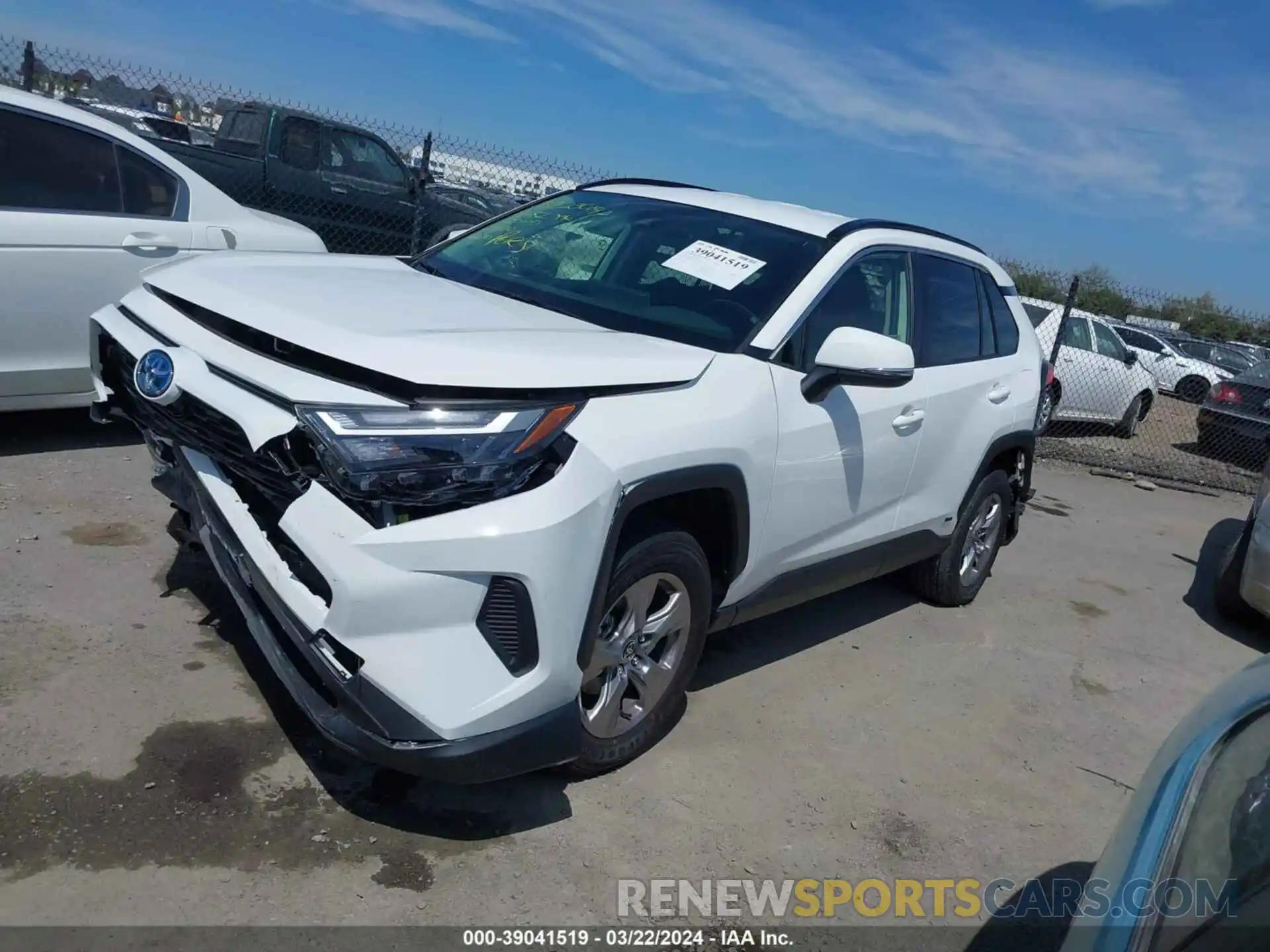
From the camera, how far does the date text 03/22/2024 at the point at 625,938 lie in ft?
8.89

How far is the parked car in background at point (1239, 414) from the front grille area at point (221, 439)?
1245 cm

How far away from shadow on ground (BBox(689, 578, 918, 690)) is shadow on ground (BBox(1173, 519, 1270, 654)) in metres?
2.18

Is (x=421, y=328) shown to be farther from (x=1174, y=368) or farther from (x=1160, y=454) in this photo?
(x=1174, y=368)

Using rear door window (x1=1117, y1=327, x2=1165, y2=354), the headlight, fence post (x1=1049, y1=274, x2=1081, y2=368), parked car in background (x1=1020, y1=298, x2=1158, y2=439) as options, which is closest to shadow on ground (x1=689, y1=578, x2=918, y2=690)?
the headlight

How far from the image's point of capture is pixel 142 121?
12039 millimetres

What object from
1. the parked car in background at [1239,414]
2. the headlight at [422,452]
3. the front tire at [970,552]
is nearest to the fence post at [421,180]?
the front tire at [970,552]

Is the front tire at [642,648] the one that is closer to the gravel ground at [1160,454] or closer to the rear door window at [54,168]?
the rear door window at [54,168]

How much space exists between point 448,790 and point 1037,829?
207 centimetres

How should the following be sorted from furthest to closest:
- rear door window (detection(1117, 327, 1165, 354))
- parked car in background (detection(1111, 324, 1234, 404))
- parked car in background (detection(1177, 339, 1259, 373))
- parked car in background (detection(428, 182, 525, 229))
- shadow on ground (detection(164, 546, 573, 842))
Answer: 1. parked car in background (detection(1177, 339, 1259, 373))
2. rear door window (detection(1117, 327, 1165, 354))
3. parked car in background (detection(1111, 324, 1234, 404))
4. parked car in background (detection(428, 182, 525, 229))
5. shadow on ground (detection(164, 546, 573, 842))

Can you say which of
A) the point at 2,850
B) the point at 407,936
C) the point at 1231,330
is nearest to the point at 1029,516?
the point at 407,936

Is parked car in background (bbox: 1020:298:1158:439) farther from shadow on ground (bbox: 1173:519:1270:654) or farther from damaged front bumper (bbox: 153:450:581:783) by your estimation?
damaged front bumper (bbox: 153:450:581:783)

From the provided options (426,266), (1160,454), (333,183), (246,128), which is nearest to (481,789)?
(426,266)

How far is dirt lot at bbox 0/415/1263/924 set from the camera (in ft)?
9.12

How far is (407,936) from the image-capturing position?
2.64 meters
